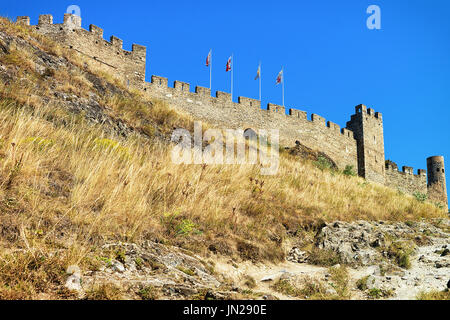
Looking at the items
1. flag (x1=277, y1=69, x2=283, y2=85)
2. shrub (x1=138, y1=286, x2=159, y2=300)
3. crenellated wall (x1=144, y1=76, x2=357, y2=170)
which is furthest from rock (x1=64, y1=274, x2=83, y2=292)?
flag (x1=277, y1=69, x2=283, y2=85)

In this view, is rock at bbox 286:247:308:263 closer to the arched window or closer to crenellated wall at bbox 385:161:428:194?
the arched window

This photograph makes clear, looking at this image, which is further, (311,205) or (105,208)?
(311,205)

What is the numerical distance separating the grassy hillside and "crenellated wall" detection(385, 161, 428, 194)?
25689mm

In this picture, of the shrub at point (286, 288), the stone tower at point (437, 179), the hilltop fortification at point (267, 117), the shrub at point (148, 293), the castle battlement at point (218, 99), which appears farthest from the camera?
the stone tower at point (437, 179)

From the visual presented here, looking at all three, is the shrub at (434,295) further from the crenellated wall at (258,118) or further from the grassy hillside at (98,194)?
the crenellated wall at (258,118)

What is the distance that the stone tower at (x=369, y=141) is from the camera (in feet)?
104

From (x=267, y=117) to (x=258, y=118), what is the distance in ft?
2.93

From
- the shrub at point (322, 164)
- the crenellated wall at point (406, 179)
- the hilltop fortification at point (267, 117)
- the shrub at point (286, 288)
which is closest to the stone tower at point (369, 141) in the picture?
the hilltop fortification at point (267, 117)

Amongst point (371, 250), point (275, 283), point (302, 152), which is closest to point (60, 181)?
point (275, 283)

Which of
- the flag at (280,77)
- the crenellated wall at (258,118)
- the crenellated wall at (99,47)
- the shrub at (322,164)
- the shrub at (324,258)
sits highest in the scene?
the flag at (280,77)
